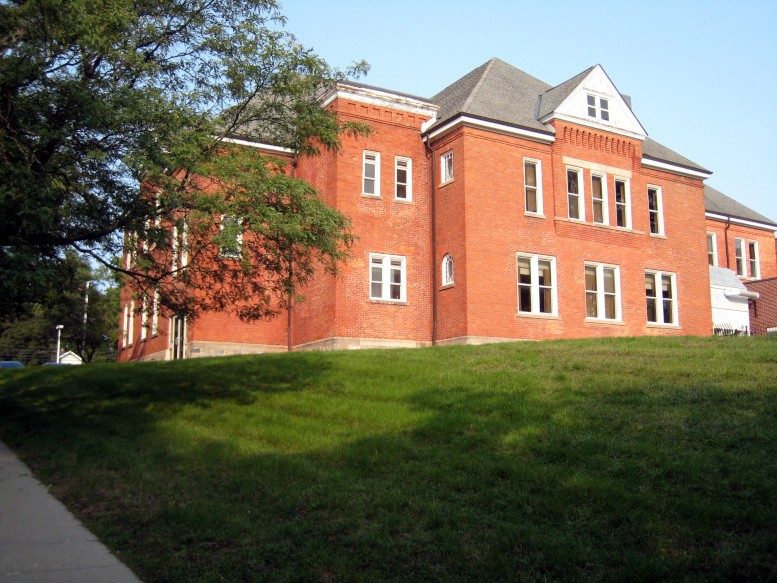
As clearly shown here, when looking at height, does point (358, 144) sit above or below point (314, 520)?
above

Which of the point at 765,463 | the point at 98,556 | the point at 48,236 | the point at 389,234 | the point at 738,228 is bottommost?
the point at 98,556

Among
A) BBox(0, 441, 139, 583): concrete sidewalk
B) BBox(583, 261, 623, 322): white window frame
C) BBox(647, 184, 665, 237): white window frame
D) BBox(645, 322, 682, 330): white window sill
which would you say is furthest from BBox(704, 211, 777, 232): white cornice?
BBox(0, 441, 139, 583): concrete sidewalk

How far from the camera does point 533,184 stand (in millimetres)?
26688

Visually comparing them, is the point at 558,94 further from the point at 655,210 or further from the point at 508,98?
the point at 655,210

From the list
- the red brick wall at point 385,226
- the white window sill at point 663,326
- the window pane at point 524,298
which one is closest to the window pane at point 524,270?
the window pane at point 524,298

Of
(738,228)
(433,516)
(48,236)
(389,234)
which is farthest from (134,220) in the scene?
(738,228)

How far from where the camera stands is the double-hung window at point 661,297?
29.0 metres

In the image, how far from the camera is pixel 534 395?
11.0 meters

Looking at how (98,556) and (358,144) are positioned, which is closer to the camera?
(98,556)

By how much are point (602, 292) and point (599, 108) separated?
682 centimetres

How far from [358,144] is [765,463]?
19.9 meters

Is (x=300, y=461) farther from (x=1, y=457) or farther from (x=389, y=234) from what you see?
(x=389, y=234)

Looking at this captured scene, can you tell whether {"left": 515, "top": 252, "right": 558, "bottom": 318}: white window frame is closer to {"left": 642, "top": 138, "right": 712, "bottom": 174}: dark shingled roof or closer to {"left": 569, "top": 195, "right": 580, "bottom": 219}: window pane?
{"left": 569, "top": 195, "right": 580, "bottom": 219}: window pane

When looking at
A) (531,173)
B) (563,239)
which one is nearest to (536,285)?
(563,239)
